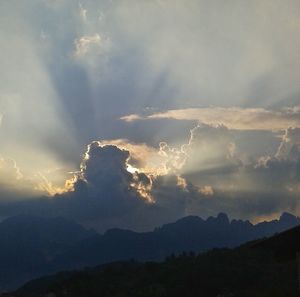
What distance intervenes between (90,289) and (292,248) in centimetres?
18202

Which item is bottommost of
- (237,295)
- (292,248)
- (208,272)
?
(292,248)

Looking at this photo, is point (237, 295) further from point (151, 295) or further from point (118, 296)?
point (118, 296)

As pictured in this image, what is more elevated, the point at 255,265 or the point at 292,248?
the point at 255,265

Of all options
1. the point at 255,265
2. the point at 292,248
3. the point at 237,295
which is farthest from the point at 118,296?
the point at 292,248

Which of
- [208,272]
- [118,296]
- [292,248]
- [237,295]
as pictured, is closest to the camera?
[292,248]

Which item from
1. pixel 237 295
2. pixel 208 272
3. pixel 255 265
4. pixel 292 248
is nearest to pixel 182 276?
pixel 208 272

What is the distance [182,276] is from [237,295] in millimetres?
45049

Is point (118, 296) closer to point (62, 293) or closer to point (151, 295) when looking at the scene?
point (151, 295)

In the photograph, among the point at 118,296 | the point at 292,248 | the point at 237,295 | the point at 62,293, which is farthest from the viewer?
the point at 62,293

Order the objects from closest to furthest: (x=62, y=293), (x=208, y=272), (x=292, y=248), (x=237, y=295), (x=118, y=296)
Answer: (x=292, y=248) < (x=237, y=295) < (x=118, y=296) < (x=62, y=293) < (x=208, y=272)

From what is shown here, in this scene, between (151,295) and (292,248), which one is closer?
(292,248)

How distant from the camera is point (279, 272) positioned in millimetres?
182875

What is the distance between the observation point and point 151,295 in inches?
6407

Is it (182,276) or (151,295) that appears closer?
(151,295)
